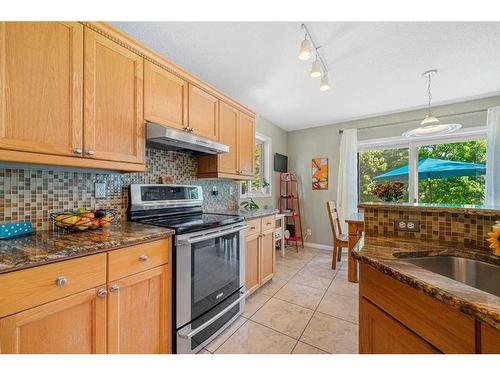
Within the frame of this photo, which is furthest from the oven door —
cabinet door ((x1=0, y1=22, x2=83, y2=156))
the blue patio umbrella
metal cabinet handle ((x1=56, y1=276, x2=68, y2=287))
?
the blue patio umbrella

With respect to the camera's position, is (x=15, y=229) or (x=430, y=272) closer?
(x=430, y=272)

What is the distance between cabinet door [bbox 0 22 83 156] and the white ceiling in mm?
637

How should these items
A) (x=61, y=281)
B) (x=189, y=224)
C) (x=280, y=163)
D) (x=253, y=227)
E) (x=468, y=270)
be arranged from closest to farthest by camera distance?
1. (x=61, y=281)
2. (x=468, y=270)
3. (x=189, y=224)
4. (x=253, y=227)
5. (x=280, y=163)

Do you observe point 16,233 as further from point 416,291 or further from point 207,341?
point 416,291

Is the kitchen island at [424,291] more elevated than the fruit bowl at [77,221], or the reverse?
the fruit bowl at [77,221]

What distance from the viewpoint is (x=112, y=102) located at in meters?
1.39

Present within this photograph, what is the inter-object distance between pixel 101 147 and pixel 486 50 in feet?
10.6

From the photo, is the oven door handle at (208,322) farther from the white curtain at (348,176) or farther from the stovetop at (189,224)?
the white curtain at (348,176)

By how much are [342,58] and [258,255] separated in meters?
2.13

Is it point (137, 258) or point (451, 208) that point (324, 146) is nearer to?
point (451, 208)

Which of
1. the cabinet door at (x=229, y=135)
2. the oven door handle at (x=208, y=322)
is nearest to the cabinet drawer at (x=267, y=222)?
the cabinet door at (x=229, y=135)

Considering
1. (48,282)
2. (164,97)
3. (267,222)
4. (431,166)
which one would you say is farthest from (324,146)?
(48,282)

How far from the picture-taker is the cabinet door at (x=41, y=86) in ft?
3.30

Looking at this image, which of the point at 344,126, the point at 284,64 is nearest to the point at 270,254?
the point at 284,64
